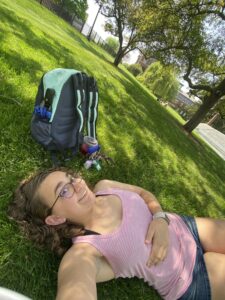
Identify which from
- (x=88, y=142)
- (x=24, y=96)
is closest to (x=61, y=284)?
(x=88, y=142)

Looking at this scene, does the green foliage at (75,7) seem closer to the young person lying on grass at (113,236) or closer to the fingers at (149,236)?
the young person lying on grass at (113,236)

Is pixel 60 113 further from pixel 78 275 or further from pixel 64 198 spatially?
pixel 78 275

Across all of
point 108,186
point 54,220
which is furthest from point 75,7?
point 54,220

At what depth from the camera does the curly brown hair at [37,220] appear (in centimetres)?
233

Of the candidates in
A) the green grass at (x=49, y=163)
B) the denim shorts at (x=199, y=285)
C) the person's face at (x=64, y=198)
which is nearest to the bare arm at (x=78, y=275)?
the person's face at (x=64, y=198)

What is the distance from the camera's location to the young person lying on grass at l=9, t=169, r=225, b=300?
89.6 inches

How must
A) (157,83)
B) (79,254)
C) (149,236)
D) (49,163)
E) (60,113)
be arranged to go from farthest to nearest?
(157,83) < (60,113) < (49,163) < (149,236) < (79,254)

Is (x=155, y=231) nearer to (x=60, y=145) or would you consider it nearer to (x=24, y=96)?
(x=60, y=145)

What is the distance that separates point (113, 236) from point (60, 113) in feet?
6.04

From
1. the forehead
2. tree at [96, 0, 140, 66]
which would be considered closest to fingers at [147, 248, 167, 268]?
the forehead

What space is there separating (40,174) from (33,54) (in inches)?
189

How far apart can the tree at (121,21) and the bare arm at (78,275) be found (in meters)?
24.1

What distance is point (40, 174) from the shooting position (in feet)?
7.86

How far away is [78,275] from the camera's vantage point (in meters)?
1.91
